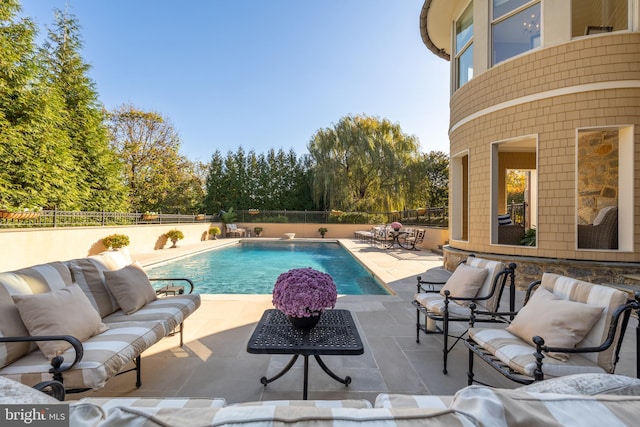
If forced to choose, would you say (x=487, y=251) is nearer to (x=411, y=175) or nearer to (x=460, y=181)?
(x=460, y=181)

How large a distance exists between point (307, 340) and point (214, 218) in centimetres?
1727

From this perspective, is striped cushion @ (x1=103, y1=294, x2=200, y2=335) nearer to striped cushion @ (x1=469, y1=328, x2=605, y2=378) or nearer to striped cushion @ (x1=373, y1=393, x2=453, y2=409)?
striped cushion @ (x1=373, y1=393, x2=453, y2=409)

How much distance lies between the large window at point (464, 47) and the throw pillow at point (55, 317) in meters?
7.61

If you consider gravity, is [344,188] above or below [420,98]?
below

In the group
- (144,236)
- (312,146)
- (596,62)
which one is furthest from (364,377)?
(312,146)

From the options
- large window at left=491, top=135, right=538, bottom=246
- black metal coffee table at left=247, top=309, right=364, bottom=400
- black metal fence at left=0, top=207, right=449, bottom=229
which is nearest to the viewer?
black metal coffee table at left=247, top=309, right=364, bottom=400

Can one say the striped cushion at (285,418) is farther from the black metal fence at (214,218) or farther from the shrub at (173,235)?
the shrub at (173,235)

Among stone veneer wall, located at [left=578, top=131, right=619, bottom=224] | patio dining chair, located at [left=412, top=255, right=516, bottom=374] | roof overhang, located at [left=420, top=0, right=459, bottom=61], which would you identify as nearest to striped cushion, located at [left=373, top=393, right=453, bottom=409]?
patio dining chair, located at [left=412, top=255, right=516, bottom=374]

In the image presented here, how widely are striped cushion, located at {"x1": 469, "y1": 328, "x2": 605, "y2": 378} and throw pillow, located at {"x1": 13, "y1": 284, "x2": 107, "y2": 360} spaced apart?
275cm

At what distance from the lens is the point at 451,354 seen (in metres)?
2.96

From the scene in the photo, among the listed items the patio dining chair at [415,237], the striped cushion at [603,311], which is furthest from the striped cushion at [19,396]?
the patio dining chair at [415,237]

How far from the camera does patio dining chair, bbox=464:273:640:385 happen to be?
1.76 m

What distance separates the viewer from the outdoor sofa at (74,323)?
1.68 meters

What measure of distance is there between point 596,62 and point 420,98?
342 inches
